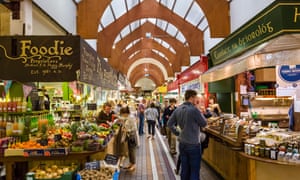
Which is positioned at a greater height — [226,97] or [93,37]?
[93,37]

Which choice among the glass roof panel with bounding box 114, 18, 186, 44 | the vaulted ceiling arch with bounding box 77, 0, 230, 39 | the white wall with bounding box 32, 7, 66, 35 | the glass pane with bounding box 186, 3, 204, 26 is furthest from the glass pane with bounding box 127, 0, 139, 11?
the white wall with bounding box 32, 7, 66, 35

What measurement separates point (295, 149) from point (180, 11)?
1073 centimetres

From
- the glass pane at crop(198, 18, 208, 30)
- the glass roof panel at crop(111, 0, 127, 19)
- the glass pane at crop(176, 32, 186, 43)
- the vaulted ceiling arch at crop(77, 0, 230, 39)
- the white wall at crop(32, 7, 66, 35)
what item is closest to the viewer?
the white wall at crop(32, 7, 66, 35)

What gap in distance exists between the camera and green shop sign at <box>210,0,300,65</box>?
14.4 ft

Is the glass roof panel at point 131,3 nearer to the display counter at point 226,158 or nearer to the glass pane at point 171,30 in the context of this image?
the glass pane at point 171,30

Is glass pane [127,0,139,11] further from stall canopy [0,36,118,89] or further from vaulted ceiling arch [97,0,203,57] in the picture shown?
stall canopy [0,36,118,89]

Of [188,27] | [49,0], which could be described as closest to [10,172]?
[49,0]

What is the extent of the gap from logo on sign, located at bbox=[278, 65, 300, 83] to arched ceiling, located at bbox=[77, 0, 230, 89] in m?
2.27

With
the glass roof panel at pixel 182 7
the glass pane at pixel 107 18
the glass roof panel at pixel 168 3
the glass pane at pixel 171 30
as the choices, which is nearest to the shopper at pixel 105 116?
the glass pane at pixel 107 18

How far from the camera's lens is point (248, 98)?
330 inches

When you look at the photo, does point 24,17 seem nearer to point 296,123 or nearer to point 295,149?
point 295,149

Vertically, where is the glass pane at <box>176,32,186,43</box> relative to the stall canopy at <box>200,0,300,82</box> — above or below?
above

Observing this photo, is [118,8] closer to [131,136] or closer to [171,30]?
[171,30]

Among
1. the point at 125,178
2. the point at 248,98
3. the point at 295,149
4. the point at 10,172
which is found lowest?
the point at 125,178
